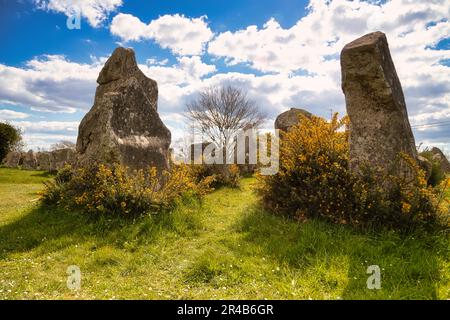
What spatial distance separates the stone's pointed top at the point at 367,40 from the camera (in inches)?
209

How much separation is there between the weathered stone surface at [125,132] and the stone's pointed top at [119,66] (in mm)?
2467

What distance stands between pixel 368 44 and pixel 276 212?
3240 millimetres

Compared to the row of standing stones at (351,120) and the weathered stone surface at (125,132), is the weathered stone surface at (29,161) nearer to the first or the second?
the row of standing stones at (351,120)

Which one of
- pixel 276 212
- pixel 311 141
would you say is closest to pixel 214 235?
pixel 276 212

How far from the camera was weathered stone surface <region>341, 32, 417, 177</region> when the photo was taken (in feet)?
17.7

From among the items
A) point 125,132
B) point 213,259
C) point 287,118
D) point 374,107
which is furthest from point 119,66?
point 287,118

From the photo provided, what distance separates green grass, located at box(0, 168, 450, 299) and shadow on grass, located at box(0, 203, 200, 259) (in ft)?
0.06

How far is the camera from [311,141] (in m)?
6.20

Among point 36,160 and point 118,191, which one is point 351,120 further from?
point 36,160

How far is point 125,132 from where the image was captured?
7.11 m

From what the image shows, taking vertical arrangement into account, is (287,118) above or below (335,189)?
above

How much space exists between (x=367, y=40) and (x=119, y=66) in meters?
7.46
